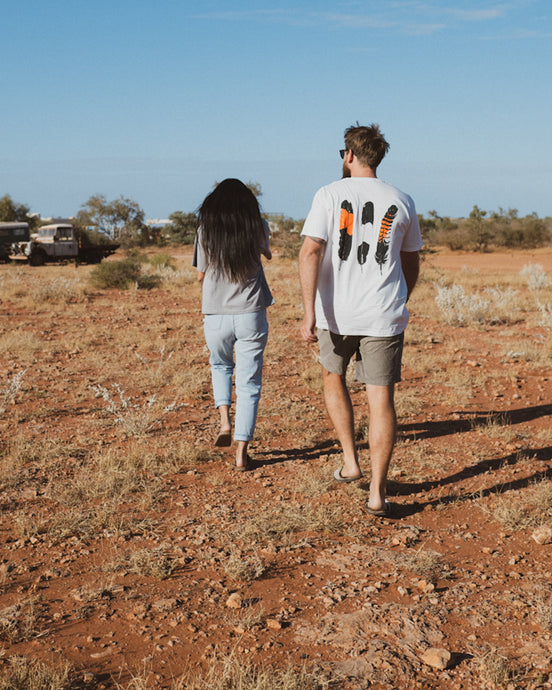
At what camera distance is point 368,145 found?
133 inches

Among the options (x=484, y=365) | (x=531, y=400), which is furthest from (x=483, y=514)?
(x=484, y=365)

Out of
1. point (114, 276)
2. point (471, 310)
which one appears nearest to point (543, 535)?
point (471, 310)

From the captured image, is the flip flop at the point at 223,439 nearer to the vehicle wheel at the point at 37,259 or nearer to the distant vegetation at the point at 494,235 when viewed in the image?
the vehicle wheel at the point at 37,259

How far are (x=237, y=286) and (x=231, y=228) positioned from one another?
0.35 meters

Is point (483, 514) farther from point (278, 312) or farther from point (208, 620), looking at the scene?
point (278, 312)

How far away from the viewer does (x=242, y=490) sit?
3.89m

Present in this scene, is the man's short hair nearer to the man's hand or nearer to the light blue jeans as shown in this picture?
the man's hand

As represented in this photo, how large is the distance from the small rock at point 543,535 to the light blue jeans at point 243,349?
1726mm

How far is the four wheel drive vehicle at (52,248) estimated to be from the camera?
24.8 metres

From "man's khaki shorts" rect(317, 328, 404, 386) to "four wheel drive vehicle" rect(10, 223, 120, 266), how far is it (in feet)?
76.4

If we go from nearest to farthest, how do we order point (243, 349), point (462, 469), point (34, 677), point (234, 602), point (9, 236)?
point (34, 677)
point (234, 602)
point (243, 349)
point (462, 469)
point (9, 236)

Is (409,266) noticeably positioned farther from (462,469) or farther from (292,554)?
(292,554)

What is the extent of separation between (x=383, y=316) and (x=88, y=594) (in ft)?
6.22

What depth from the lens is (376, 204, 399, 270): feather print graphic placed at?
10.9ft
